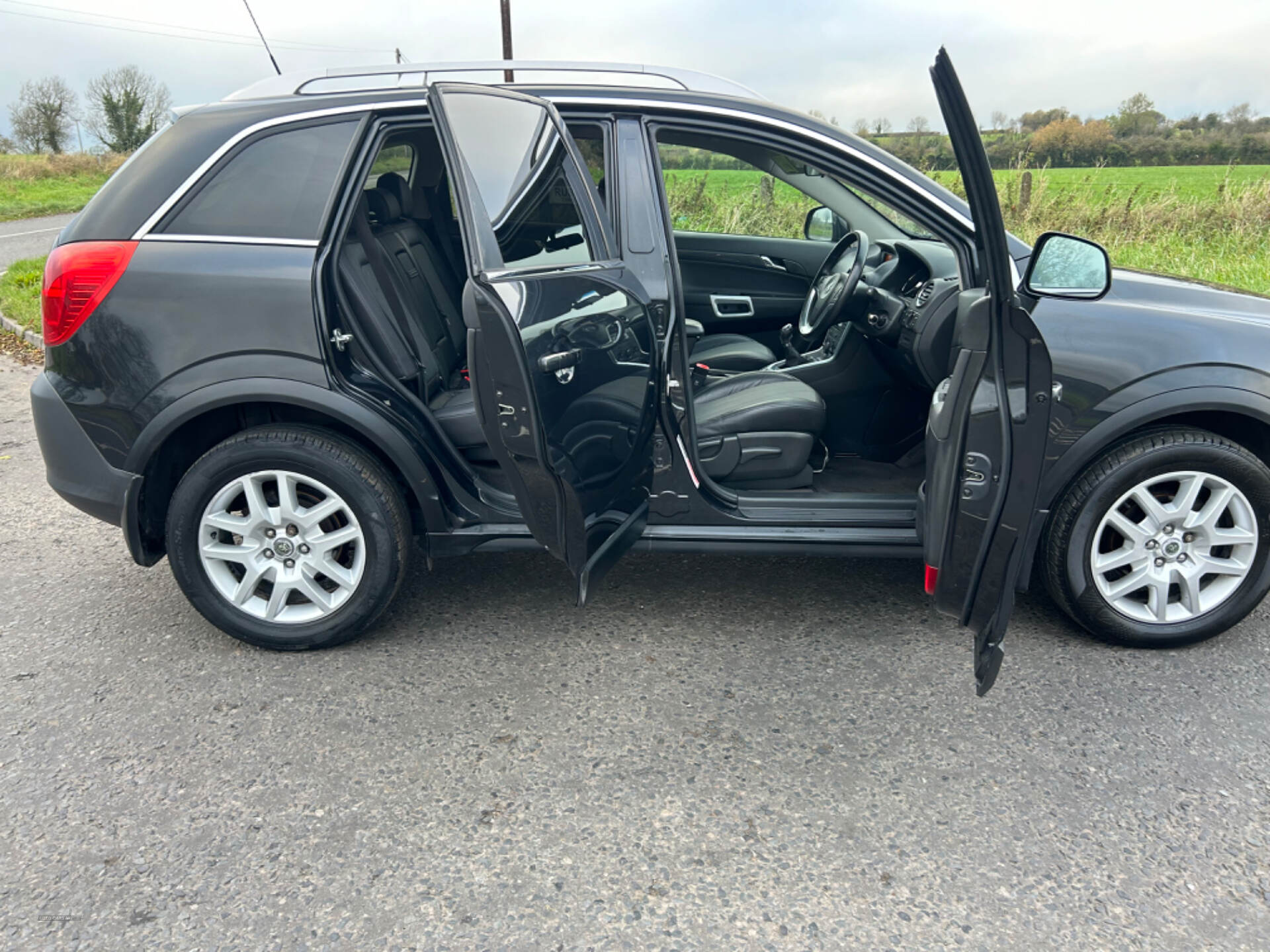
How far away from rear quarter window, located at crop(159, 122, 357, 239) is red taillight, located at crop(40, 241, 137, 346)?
16 cm

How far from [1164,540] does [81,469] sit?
11.1 ft

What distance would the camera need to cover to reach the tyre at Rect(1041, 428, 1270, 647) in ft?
9.70

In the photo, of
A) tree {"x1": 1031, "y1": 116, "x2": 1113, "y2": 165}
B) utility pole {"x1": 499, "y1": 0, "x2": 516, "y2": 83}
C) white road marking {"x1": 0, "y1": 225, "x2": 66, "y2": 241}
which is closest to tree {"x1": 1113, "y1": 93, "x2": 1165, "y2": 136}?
tree {"x1": 1031, "y1": 116, "x2": 1113, "y2": 165}

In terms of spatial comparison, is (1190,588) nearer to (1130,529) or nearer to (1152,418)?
(1130,529)

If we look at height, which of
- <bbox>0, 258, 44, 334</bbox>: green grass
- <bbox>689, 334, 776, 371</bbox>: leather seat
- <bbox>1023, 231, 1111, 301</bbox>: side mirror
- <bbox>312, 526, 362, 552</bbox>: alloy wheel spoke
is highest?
<bbox>1023, 231, 1111, 301</bbox>: side mirror

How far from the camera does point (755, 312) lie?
4867mm

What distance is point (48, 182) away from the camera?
1128 inches

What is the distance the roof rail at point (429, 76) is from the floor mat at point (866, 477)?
132cm

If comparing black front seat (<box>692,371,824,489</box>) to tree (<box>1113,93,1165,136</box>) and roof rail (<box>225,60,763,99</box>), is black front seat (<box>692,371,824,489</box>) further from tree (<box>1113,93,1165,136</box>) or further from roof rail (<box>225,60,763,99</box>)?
tree (<box>1113,93,1165,136</box>)

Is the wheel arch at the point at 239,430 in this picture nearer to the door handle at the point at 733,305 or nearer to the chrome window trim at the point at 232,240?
the chrome window trim at the point at 232,240

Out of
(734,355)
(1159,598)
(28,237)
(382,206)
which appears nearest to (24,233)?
(28,237)

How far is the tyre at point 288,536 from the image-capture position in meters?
2.99

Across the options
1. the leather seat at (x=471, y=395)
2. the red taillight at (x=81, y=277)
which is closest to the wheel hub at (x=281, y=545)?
the leather seat at (x=471, y=395)

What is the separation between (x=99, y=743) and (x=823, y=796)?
195cm
